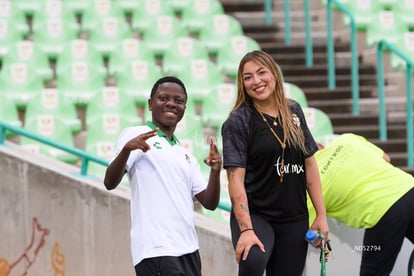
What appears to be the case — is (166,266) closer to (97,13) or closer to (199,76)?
(199,76)

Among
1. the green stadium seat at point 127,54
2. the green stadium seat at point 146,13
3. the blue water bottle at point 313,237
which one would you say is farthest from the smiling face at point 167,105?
the green stadium seat at point 146,13

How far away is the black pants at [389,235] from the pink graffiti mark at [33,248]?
89.2 inches

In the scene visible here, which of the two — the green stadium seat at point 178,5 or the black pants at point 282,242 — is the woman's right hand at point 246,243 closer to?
the black pants at point 282,242

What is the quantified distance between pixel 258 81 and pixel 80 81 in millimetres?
4930

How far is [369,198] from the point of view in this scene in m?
4.91

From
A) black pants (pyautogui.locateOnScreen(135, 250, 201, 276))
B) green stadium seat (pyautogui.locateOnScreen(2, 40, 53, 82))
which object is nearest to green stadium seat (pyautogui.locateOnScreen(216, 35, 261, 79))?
green stadium seat (pyautogui.locateOnScreen(2, 40, 53, 82))

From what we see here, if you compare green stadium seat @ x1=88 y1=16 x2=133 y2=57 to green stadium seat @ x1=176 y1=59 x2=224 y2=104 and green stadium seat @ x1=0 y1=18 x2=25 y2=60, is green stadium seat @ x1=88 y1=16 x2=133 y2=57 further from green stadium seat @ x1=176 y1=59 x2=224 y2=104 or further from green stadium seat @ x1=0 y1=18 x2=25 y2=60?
green stadium seat @ x1=176 y1=59 x2=224 y2=104

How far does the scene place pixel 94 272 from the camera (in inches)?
235

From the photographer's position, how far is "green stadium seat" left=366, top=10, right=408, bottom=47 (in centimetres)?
1027

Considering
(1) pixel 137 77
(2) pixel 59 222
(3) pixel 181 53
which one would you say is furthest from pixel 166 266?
(3) pixel 181 53

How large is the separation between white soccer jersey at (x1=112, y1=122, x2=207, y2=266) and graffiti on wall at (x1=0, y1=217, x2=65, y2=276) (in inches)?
91.2

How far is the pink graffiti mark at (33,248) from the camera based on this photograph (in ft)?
19.7

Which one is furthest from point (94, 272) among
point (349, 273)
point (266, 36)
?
point (266, 36)

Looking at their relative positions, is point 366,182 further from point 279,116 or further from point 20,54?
point 20,54
